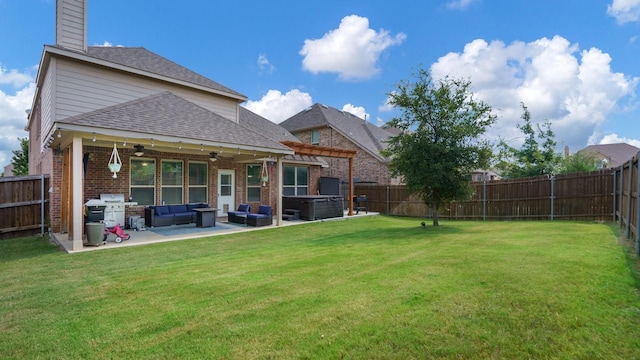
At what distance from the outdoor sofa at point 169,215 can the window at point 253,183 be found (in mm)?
3477

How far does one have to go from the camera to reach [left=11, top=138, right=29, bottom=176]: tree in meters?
Answer: 29.4

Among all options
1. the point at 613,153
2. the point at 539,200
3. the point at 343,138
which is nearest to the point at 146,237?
the point at 539,200

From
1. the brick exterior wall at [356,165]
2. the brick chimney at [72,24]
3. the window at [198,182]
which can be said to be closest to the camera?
the brick chimney at [72,24]

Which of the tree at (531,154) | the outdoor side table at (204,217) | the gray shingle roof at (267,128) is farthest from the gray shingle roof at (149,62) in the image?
the tree at (531,154)

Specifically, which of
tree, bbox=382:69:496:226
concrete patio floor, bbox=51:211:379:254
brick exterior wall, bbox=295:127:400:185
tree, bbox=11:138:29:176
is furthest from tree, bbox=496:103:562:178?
tree, bbox=11:138:29:176

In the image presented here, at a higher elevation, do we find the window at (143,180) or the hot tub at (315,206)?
the window at (143,180)

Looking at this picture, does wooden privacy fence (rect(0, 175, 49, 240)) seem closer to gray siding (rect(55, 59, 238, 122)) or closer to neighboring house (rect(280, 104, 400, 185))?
→ gray siding (rect(55, 59, 238, 122))

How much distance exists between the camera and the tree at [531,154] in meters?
21.8

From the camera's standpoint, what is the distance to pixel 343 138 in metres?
23.1

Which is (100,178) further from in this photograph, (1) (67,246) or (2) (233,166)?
(2) (233,166)

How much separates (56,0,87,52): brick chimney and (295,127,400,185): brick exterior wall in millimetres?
14444

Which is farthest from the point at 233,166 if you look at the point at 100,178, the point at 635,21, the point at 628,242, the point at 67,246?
the point at 635,21

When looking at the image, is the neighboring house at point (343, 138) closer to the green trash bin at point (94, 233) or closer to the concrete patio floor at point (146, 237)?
the concrete patio floor at point (146, 237)

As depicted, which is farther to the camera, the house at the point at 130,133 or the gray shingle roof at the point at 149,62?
the gray shingle roof at the point at 149,62
